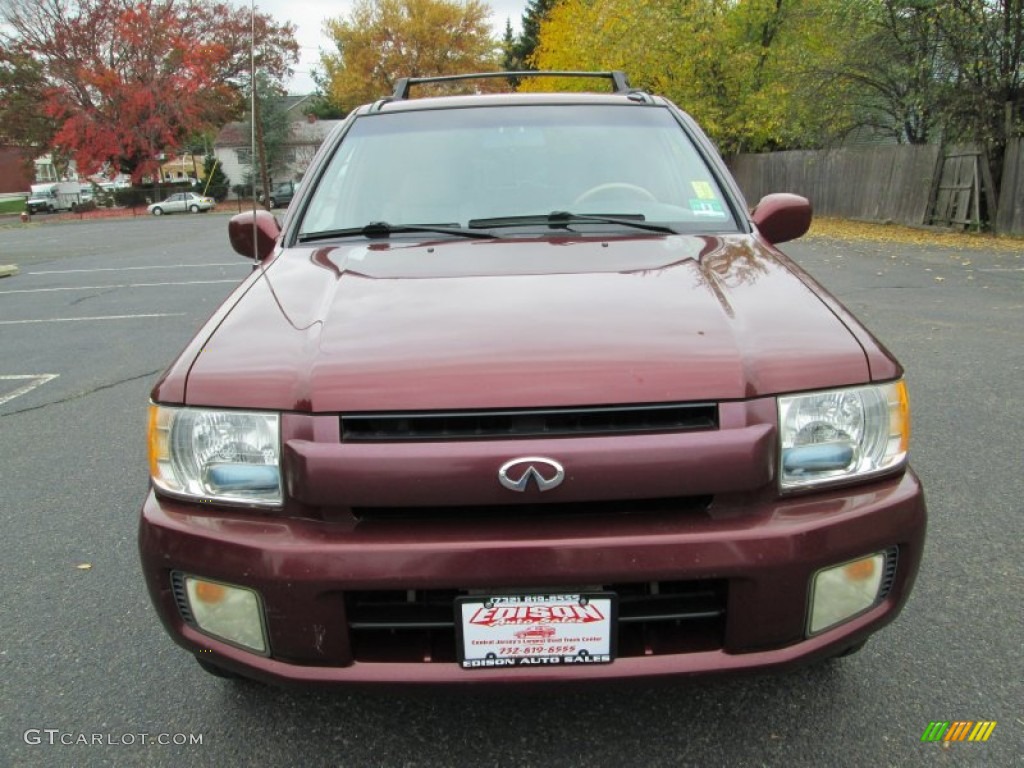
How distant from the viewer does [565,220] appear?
2541 millimetres

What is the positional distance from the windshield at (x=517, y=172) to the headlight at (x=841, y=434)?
1.00 metres

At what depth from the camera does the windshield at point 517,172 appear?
2.63 metres

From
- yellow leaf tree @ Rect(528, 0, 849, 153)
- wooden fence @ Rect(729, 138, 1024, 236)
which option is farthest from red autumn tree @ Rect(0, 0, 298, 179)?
wooden fence @ Rect(729, 138, 1024, 236)

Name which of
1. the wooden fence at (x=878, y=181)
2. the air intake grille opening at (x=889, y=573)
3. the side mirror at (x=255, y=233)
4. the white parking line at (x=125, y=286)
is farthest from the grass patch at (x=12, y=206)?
the air intake grille opening at (x=889, y=573)

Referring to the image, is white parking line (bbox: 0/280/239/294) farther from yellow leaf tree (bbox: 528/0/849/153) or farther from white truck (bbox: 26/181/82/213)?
white truck (bbox: 26/181/82/213)

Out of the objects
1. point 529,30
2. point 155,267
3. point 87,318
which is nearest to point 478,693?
point 87,318

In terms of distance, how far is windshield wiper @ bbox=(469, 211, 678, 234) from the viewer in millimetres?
2520

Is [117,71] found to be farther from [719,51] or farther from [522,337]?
[522,337]

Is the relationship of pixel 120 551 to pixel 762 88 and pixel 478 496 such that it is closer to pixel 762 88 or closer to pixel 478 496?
pixel 478 496

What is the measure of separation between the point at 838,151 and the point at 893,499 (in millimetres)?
22244

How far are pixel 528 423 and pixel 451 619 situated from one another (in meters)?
0.44

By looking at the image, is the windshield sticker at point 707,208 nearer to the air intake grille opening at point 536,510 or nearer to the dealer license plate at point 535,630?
the air intake grille opening at point 536,510

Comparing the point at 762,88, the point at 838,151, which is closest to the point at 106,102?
the point at 762,88

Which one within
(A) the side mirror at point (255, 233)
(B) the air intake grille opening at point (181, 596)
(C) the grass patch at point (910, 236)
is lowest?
(B) the air intake grille opening at point (181, 596)
